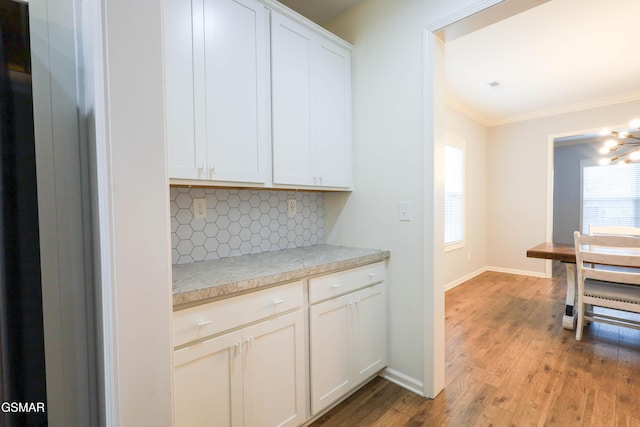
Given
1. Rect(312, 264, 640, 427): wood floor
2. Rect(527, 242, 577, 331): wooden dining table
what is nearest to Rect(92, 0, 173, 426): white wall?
Rect(312, 264, 640, 427): wood floor

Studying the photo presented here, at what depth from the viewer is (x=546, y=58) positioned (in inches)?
120

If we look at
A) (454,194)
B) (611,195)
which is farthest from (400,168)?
(611,195)

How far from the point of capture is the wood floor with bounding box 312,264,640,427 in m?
1.71

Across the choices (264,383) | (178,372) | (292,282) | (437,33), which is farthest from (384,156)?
(178,372)

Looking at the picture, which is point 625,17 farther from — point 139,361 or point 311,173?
point 139,361

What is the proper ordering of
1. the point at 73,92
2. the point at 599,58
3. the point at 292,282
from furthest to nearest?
the point at 599,58 → the point at 292,282 → the point at 73,92

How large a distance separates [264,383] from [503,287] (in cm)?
417

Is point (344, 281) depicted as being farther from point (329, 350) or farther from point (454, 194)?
point (454, 194)

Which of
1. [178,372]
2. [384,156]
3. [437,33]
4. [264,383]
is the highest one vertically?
[437,33]

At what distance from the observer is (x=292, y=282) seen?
1.53m

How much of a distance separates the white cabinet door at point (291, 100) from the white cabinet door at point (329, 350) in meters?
0.82

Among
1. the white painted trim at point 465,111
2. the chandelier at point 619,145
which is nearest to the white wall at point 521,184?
the white painted trim at point 465,111

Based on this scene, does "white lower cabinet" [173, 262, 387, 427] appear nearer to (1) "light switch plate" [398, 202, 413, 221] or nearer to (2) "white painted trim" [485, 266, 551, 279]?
(1) "light switch plate" [398, 202, 413, 221]

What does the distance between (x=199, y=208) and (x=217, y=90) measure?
679mm
